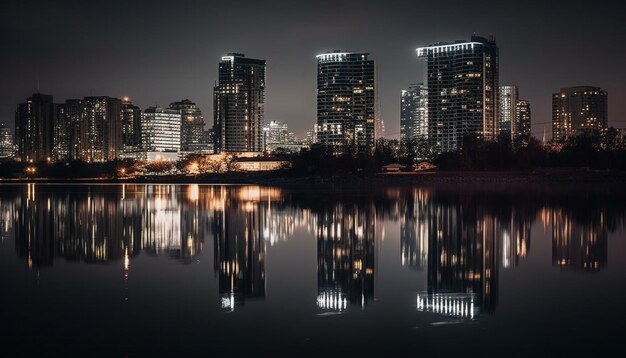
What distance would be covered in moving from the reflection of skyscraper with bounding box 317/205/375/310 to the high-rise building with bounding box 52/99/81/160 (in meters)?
178

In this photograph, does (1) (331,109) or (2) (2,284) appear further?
(1) (331,109)

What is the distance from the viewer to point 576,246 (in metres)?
20.0

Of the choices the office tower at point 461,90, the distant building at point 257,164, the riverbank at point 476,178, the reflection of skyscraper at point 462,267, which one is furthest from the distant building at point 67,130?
the reflection of skyscraper at point 462,267

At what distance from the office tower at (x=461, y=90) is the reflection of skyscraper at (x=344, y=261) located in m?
125

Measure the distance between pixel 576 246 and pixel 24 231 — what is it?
19.0m

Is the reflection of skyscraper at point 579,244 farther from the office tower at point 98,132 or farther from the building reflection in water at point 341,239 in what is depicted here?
the office tower at point 98,132

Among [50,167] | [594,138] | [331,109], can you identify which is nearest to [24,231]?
[594,138]

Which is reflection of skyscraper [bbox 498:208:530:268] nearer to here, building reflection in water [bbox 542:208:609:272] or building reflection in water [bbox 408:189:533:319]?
building reflection in water [bbox 408:189:533:319]

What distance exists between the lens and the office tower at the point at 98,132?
631ft

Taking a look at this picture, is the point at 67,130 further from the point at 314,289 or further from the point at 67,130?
the point at 314,289

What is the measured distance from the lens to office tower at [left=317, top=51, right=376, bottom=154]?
548 ft

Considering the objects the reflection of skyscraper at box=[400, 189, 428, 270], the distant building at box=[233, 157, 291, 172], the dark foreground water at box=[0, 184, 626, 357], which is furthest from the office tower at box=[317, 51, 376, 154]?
the dark foreground water at box=[0, 184, 626, 357]

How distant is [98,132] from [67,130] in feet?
29.0

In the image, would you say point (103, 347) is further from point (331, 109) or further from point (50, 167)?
point (331, 109)
